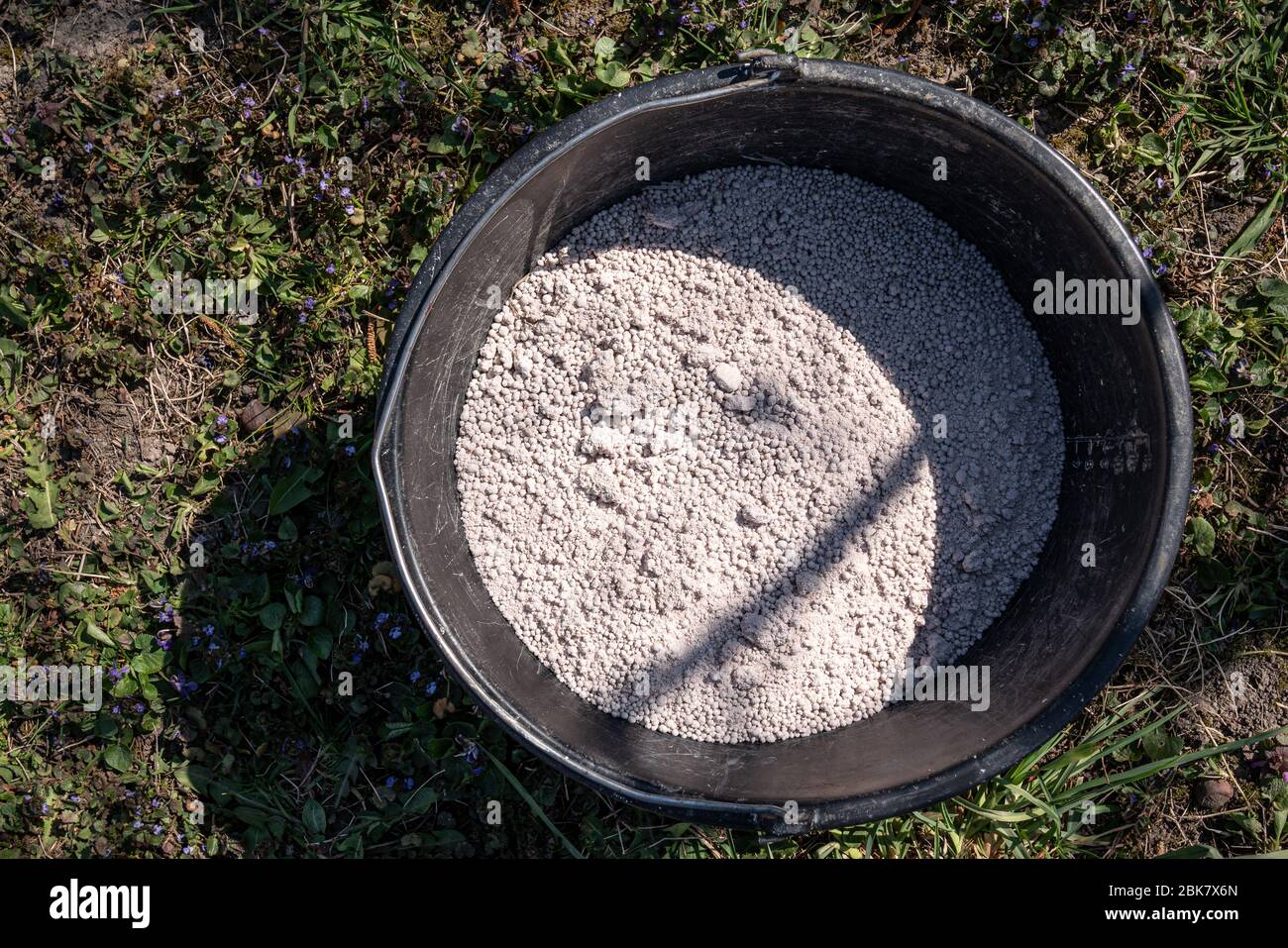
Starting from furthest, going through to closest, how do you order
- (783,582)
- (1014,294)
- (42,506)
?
(42,506)
(1014,294)
(783,582)

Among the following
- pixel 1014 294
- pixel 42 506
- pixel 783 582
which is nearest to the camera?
pixel 783 582

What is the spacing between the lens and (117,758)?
2.00m

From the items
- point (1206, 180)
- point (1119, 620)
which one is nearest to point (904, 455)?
point (1119, 620)

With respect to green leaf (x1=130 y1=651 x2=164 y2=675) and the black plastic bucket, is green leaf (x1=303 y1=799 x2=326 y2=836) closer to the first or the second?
green leaf (x1=130 y1=651 x2=164 y2=675)

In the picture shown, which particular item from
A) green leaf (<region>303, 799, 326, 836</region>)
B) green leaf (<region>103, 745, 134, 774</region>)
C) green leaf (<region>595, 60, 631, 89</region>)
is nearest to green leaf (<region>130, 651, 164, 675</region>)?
green leaf (<region>103, 745, 134, 774</region>)

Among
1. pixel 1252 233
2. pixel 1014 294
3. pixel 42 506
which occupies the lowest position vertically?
pixel 42 506

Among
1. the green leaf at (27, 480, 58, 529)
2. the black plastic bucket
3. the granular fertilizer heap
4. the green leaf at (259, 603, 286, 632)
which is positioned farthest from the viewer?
the green leaf at (27, 480, 58, 529)

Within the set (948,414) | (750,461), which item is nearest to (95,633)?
(750,461)

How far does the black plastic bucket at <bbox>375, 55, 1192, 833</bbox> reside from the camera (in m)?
1.56

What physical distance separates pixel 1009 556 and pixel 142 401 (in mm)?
1970

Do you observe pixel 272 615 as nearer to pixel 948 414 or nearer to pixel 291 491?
pixel 291 491

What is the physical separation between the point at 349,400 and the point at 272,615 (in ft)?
1.64

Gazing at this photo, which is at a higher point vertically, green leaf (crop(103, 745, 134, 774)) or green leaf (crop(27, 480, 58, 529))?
green leaf (crop(27, 480, 58, 529))
